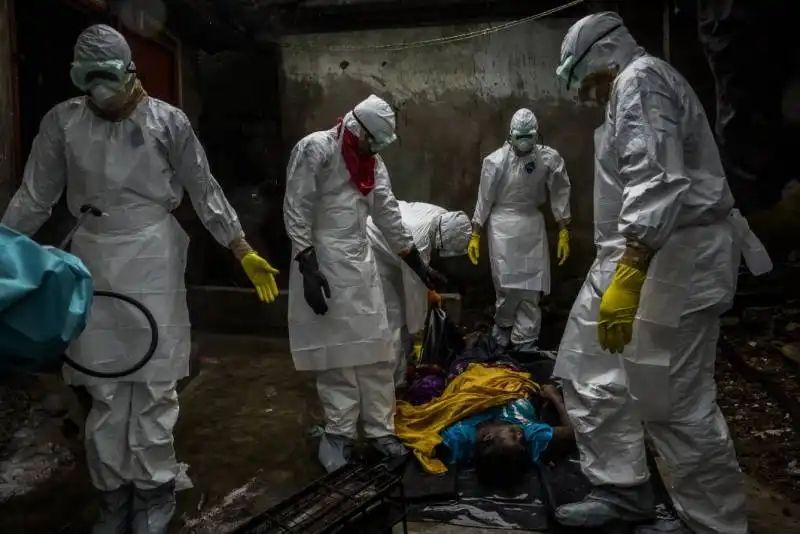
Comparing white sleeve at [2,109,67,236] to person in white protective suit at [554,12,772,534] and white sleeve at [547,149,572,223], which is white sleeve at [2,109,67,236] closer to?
person in white protective suit at [554,12,772,534]

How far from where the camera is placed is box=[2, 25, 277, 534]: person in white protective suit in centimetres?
221

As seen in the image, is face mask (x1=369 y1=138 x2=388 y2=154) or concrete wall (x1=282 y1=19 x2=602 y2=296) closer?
face mask (x1=369 y1=138 x2=388 y2=154)

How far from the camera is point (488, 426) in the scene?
2861 mm

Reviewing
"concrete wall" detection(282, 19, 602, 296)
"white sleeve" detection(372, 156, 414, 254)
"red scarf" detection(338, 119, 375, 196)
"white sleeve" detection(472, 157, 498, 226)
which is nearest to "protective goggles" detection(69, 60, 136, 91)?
"red scarf" detection(338, 119, 375, 196)

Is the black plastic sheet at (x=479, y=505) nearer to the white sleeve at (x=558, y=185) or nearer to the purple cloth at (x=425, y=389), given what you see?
the purple cloth at (x=425, y=389)

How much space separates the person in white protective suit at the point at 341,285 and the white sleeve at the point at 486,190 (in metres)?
2.02

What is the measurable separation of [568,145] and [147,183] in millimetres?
4170

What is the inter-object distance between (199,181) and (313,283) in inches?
23.6

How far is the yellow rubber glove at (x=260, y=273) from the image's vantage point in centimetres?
246

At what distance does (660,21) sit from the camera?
5.36 metres

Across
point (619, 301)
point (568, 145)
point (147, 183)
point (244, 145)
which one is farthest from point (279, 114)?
point (619, 301)

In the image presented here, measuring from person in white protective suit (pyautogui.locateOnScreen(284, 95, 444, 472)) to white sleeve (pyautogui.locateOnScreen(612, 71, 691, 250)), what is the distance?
1136mm

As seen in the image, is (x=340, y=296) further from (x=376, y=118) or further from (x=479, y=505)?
(x=479, y=505)

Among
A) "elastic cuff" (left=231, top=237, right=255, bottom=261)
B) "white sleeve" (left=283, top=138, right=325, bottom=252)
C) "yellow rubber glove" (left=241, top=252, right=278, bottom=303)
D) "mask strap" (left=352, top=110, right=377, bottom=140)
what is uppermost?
"mask strap" (left=352, top=110, right=377, bottom=140)
